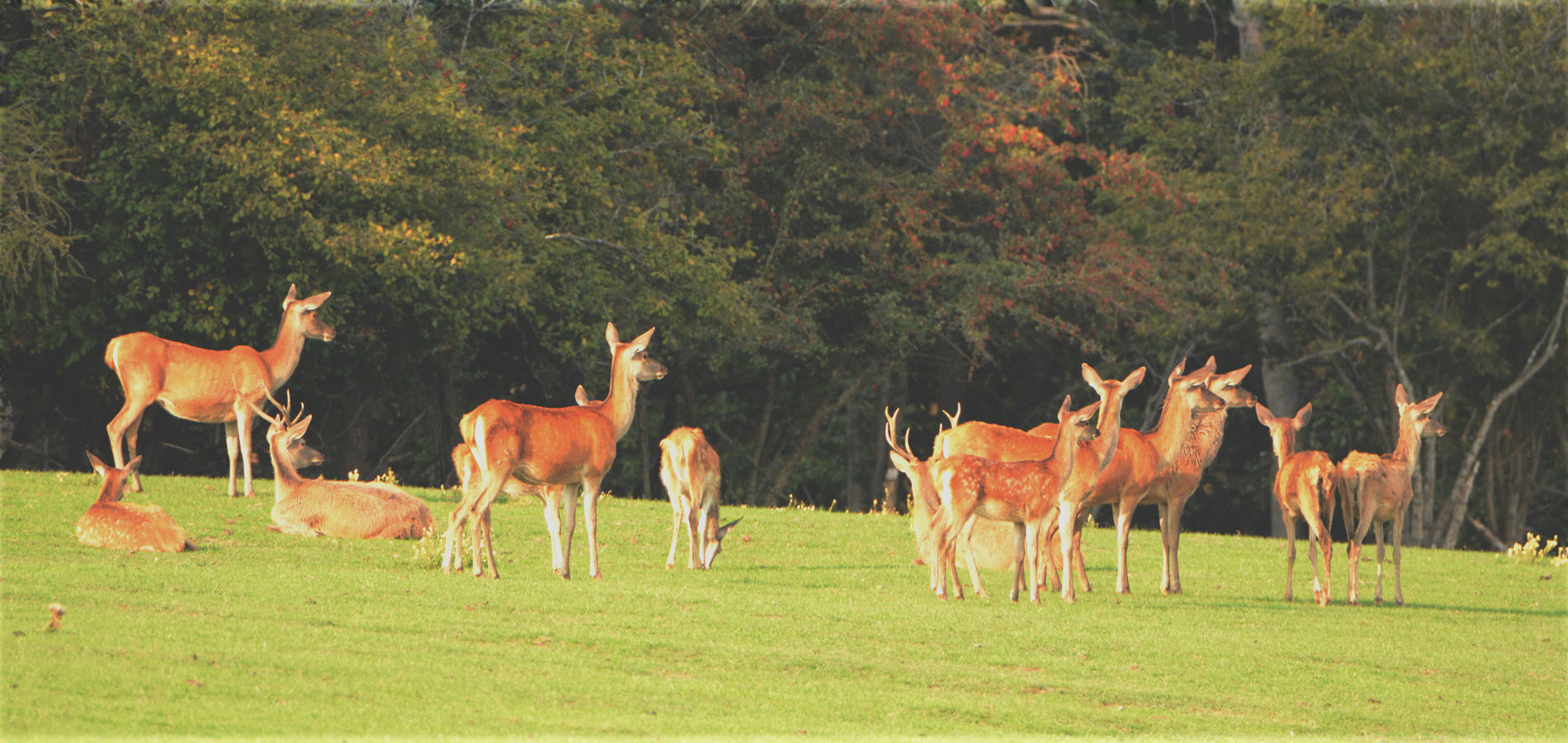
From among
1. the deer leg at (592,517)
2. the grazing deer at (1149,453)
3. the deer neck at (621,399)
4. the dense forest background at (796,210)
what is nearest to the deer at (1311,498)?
the grazing deer at (1149,453)

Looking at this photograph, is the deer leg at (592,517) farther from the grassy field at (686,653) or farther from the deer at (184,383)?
the deer at (184,383)

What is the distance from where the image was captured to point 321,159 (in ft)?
70.4

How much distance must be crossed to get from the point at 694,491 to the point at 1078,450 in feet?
11.2

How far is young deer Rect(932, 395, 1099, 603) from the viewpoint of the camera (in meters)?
13.5

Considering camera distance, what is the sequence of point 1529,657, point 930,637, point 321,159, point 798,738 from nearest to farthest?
1. point 798,738
2. point 930,637
3. point 1529,657
4. point 321,159

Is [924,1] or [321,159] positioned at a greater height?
[924,1]

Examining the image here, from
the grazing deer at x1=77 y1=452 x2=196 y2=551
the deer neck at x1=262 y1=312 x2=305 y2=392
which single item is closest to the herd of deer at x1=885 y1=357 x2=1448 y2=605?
the grazing deer at x1=77 y1=452 x2=196 y2=551

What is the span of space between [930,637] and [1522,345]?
69.1 feet

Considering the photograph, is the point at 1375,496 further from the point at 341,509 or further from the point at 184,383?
the point at 184,383

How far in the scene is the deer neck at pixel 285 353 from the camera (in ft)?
60.8

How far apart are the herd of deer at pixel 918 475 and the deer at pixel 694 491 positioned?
19mm

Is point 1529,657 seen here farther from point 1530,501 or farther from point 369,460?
point 369,460

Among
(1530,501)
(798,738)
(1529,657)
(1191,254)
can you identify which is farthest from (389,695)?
(1530,501)

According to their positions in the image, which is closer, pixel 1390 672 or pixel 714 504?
pixel 1390 672
